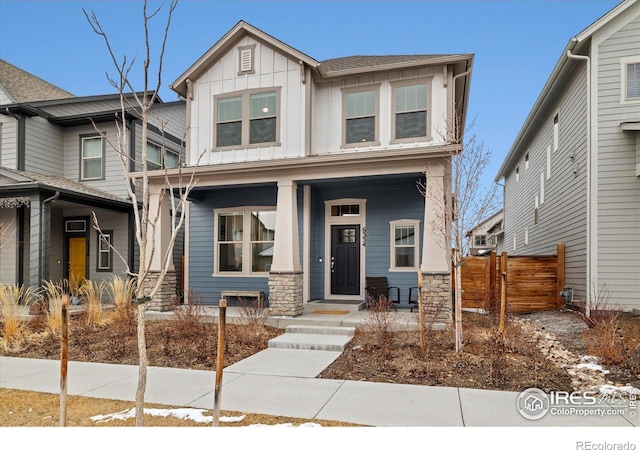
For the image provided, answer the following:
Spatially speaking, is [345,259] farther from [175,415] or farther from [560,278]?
[175,415]

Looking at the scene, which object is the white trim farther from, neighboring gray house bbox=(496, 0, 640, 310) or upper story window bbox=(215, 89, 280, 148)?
neighboring gray house bbox=(496, 0, 640, 310)

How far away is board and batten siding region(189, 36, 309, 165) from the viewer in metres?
10.1

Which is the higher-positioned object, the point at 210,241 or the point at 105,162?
the point at 105,162

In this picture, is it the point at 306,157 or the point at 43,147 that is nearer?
the point at 306,157

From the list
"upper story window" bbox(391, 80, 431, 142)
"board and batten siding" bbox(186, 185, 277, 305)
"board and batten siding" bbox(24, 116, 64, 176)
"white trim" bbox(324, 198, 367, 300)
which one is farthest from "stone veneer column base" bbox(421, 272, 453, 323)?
"board and batten siding" bbox(24, 116, 64, 176)

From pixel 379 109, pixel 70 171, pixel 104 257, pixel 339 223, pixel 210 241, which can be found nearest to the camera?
pixel 379 109

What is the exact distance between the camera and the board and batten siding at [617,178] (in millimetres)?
8922

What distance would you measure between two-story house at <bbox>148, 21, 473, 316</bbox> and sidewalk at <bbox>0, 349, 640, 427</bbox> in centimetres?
349

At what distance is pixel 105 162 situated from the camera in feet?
43.2

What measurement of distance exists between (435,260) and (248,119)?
5748 millimetres

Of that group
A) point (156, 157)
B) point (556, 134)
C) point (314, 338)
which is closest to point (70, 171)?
point (156, 157)
